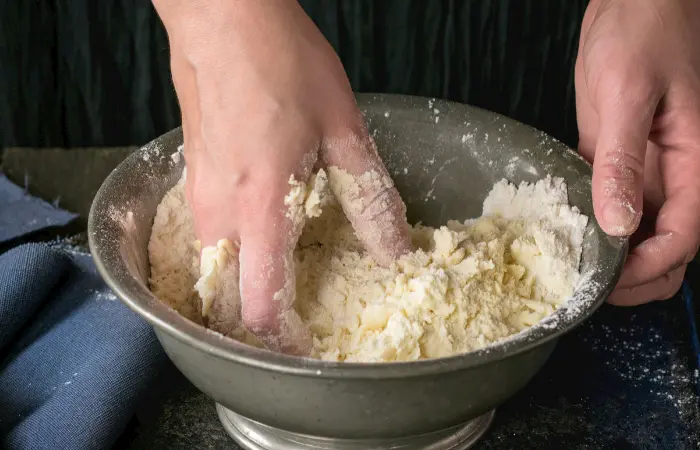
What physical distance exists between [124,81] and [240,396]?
82cm

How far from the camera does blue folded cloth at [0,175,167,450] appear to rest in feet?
2.49

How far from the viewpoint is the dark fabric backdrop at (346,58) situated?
1210 millimetres

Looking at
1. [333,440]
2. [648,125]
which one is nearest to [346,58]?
[648,125]

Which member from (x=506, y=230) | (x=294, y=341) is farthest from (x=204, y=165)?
(x=506, y=230)

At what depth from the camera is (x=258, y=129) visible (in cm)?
67

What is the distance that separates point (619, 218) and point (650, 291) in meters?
0.21

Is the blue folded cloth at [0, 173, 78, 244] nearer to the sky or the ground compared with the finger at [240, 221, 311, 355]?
nearer to the ground

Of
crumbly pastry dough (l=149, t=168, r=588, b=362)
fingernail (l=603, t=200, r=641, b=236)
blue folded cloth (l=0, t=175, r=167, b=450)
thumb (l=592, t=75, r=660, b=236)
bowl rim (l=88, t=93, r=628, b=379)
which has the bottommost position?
blue folded cloth (l=0, t=175, r=167, b=450)

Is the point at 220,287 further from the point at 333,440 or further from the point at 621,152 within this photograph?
the point at 621,152

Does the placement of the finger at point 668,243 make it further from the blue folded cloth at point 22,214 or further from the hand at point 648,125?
the blue folded cloth at point 22,214

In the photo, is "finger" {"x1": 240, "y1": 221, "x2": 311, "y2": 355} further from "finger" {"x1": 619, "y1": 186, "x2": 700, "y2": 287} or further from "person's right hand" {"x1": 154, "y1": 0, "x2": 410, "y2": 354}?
"finger" {"x1": 619, "y1": 186, "x2": 700, "y2": 287}

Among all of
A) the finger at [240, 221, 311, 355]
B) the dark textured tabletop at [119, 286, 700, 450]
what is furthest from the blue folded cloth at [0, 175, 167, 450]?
the finger at [240, 221, 311, 355]

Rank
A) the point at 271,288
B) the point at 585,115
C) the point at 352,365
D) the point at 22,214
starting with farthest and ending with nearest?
the point at 22,214 < the point at 585,115 < the point at 271,288 < the point at 352,365

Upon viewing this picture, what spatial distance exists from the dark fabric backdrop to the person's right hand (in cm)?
53
